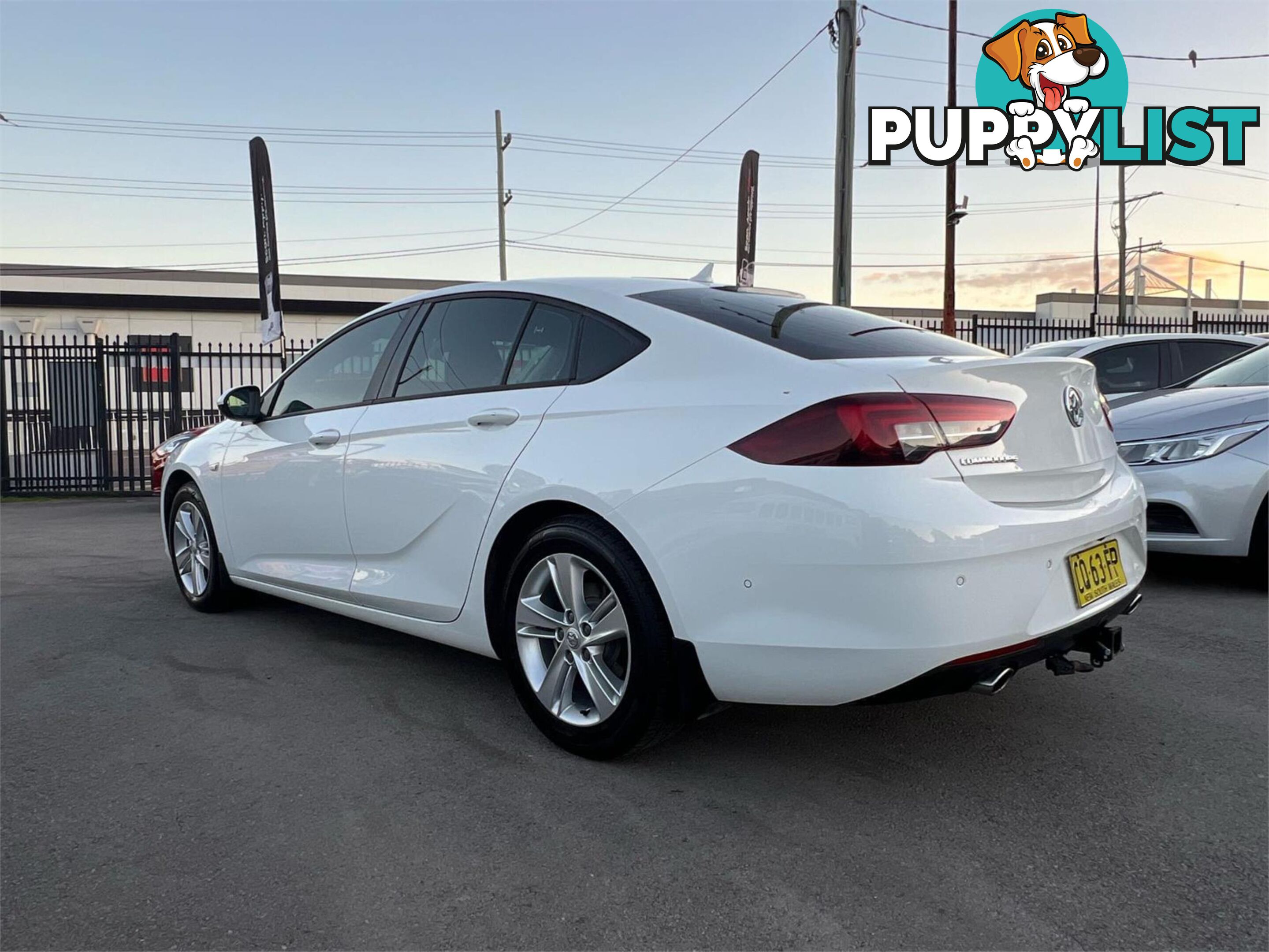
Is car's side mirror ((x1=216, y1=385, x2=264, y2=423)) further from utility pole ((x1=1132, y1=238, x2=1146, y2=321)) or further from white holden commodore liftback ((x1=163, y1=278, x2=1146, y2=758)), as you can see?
utility pole ((x1=1132, y1=238, x2=1146, y2=321))

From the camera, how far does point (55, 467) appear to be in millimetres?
13625

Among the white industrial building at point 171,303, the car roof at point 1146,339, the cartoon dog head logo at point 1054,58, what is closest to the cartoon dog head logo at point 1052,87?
the cartoon dog head logo at point 1054,58

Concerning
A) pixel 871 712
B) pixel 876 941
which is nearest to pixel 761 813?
pixel 876 941

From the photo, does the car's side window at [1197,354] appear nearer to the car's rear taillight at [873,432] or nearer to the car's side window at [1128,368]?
the car's side window at [1128,368]

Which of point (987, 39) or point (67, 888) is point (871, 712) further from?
point (987, 39)

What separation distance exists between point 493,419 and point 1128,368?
22.3 ft

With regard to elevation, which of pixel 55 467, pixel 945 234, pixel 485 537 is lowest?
pixel 55 467

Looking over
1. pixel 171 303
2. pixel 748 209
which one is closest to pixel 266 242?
pixel 748 209

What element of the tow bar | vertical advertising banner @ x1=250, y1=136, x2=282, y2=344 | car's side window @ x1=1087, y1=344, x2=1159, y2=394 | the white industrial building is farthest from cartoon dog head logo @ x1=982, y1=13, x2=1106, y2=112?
the white industrial building

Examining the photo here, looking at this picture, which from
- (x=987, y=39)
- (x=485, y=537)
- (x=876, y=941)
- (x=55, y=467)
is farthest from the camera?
(x=987, y=39)

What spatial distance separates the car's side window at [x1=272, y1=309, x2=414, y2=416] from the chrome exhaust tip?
2.63m

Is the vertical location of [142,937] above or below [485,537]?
below

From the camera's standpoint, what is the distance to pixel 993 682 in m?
2.55

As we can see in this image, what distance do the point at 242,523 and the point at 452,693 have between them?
161cm
